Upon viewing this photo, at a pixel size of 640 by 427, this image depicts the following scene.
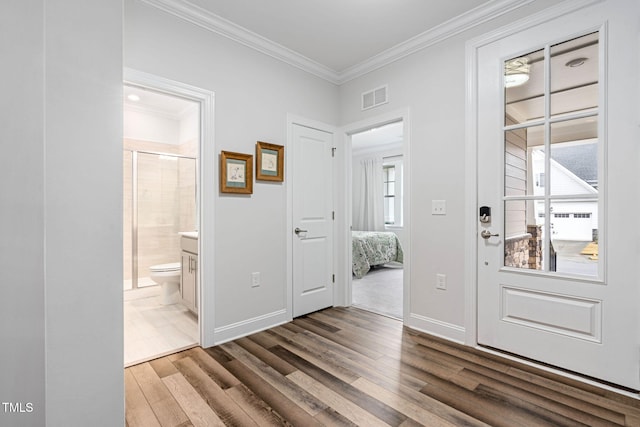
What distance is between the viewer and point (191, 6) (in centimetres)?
227

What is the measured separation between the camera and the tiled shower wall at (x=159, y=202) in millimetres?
4273

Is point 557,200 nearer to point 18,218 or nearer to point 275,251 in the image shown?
point 275,251

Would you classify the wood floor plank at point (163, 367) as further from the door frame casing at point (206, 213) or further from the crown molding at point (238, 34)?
the crown molding at point (238, 34)

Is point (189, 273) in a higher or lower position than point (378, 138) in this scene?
lower

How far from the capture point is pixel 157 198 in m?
4.53

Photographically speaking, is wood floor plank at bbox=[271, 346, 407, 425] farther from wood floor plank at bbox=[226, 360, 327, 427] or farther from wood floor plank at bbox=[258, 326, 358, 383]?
wood floor plank at bbox=[226, 360, 327, 427]

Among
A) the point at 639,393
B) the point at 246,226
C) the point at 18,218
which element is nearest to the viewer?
the point at 18,218

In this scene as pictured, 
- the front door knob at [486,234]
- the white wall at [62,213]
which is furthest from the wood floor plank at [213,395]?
the front door knob at [486,234]

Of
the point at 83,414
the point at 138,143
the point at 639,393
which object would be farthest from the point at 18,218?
the point at 138,143

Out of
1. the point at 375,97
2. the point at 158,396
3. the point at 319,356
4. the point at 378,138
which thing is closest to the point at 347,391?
the point at 319,356

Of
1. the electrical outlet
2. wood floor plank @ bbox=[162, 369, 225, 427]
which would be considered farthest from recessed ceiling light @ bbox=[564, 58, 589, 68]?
wood floor plank @ bbox=[162, 369, 225, 427]

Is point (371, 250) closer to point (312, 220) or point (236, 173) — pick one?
point (312, 220)

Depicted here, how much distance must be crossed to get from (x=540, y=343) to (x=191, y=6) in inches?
136

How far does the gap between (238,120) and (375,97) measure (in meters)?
1.40
